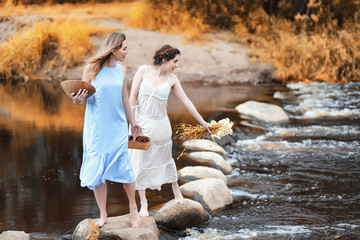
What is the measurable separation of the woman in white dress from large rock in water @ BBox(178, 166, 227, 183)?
1599mm

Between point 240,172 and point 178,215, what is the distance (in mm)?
2419

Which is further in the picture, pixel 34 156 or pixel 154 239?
pixel 34 156

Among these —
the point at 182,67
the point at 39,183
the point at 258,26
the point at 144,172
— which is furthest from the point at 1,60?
Result: the point at 144,172

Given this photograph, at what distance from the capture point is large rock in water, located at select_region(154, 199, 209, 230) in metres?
5.06

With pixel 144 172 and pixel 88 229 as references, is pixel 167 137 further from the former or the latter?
pixel 88 229

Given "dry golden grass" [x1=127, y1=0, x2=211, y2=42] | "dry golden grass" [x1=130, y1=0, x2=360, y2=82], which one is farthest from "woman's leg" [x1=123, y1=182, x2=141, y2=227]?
"dry golden grass" [x1=127, y1=0, x2=211, y2=42]

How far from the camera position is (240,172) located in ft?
24.1

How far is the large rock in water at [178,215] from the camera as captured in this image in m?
5.06

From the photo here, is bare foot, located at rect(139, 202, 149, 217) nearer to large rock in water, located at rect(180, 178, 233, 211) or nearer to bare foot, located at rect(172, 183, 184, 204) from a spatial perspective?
bare foot, located at rect(172, 183, 184, 204)

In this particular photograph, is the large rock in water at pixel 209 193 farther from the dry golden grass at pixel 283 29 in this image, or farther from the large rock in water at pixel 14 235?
the dry golden grass at pixel 283 29

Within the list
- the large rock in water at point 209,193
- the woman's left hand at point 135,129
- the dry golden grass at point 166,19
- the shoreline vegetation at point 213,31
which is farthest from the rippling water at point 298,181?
the dry golden grass at point 166,19

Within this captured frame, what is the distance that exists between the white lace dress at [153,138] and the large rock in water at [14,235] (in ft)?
3.53

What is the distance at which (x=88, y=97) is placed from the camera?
4176 millimetres

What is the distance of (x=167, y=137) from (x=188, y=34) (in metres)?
11.6
